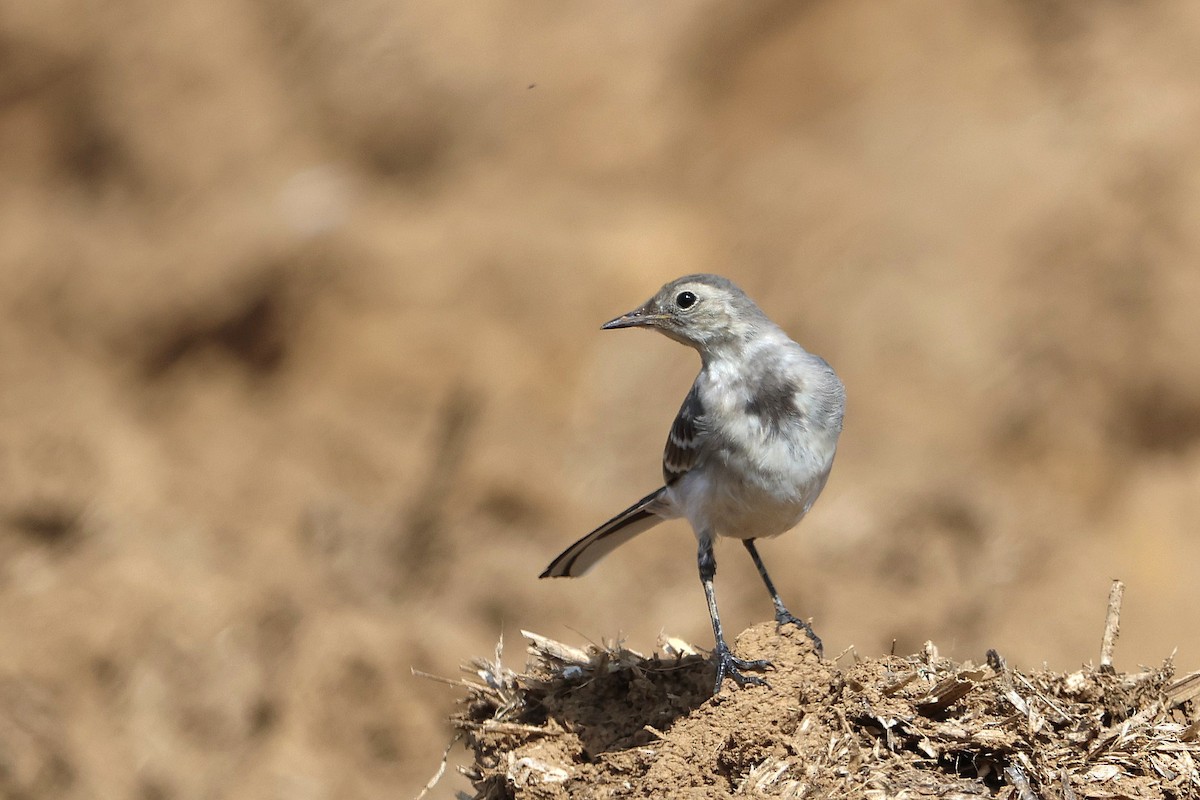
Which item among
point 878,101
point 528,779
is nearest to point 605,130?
point 878,101

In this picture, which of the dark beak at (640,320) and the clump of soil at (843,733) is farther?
the dark beak at (640,320)

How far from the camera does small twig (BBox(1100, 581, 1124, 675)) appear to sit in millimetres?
5386

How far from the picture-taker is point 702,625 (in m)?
10.7

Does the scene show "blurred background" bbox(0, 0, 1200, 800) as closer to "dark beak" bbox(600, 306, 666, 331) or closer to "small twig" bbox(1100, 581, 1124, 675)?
"small twig" bbox(1100, 581, 1124, 675)

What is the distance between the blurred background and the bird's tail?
411cm

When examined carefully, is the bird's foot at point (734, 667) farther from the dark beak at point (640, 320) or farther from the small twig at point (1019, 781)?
the dark beak at point (640, 320)

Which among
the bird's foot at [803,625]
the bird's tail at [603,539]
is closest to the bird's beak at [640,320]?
the bird's tail at [603,539]

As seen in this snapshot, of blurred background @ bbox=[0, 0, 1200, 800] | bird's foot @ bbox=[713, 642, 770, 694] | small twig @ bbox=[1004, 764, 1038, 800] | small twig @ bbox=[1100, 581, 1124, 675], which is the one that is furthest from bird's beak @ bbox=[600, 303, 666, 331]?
blurred background @ bbox=[0, 0, 1200, 800]

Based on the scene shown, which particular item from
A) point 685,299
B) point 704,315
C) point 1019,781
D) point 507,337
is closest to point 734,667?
point 1019,781

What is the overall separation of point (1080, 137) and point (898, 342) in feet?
8.09

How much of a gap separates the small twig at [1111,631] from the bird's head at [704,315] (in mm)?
2098

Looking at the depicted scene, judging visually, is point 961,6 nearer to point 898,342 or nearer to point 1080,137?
point 1080,137

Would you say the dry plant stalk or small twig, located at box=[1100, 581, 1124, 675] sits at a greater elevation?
small twig, located at box=[1100, 581, 1124, 675]

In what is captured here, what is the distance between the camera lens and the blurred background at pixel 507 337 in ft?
35.3
